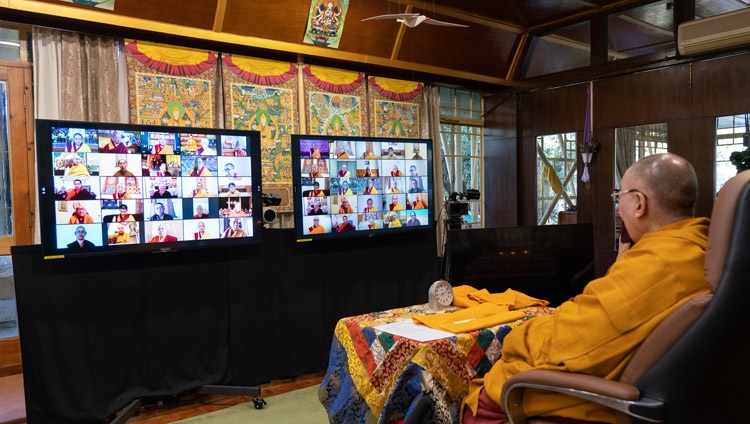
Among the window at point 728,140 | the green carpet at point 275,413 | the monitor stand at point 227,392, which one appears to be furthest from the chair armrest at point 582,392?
the window at point 728,140

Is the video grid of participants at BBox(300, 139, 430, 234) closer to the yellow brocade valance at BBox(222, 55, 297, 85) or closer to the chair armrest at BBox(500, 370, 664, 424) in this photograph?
the yellow brocade valance at BBox(222, 55, 297, 85)

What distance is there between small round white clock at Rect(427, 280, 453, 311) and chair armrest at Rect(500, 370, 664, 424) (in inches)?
30.8

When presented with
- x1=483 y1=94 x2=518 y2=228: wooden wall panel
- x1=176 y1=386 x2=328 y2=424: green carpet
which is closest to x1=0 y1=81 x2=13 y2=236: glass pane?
x1=176 y1=386 x2=328 y2=424: green carpet

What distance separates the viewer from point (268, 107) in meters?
4.50

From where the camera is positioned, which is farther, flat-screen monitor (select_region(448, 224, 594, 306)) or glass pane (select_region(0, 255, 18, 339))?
glass pane (select_region(0, 255, 18, 339))

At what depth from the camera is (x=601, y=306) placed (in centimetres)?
159

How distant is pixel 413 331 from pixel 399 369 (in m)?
0.18

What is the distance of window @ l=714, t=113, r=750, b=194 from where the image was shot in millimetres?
4484

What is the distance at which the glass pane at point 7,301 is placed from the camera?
12.6 feet

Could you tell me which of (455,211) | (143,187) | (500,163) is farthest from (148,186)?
(500,163)

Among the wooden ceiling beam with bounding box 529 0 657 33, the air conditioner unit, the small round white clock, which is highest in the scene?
the wooden ceiling beam with bounding box 529 0 657 33

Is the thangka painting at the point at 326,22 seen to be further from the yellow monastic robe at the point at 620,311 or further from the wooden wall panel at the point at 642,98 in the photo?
the yellow monastic robe at the point at 620,311

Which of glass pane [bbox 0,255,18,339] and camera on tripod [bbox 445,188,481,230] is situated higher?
camera on tripod [bbox 445,188,481,230]

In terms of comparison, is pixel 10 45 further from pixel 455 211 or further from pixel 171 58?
pixel 455 211
